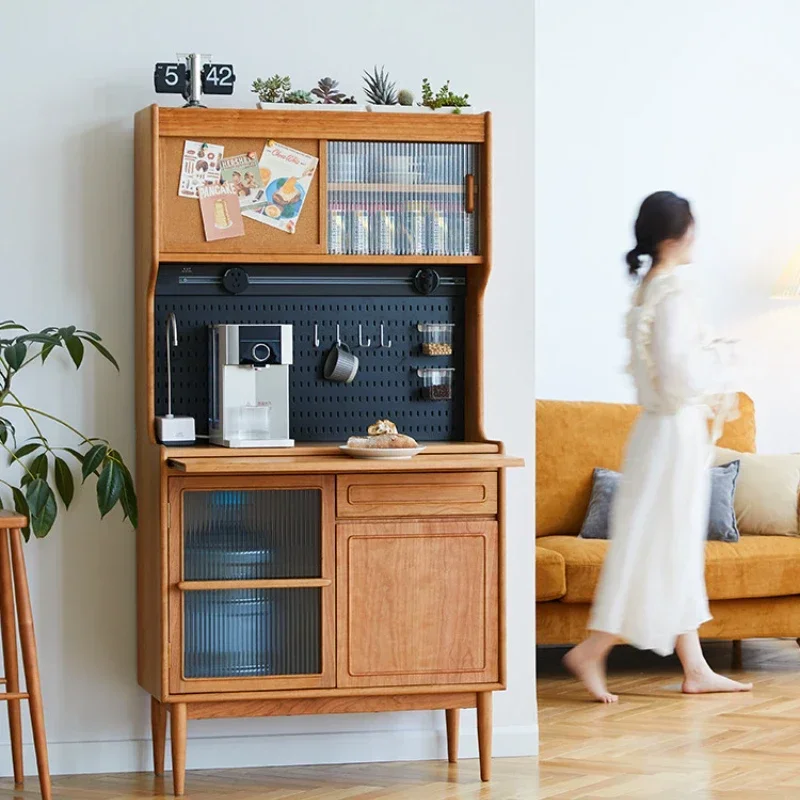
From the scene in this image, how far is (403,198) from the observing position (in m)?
3.81

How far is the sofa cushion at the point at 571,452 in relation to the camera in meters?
5.44

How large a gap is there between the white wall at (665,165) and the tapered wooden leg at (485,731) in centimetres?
252

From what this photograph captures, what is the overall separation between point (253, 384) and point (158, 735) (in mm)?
975

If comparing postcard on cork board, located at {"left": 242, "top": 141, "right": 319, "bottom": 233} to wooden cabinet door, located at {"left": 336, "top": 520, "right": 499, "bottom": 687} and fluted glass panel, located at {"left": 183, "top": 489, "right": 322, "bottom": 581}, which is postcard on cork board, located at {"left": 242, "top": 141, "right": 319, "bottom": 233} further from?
wooden cabinet door, located at {"left": 336, "top": 520, "right": 499, "bottom": 687}

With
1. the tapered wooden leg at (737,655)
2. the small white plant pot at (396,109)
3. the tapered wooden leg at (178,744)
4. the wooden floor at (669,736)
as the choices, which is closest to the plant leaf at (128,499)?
the tapered wooden leg at (178,744)

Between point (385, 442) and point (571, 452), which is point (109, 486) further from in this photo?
point (571, 452)

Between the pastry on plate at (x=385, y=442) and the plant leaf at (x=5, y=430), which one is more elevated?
the plant leaf at (x=5, y=430)

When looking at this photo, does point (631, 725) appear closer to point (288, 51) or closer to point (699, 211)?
point (288, 51)

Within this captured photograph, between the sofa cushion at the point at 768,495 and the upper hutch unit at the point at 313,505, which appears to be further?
the sofa cushion at the point at 768,495

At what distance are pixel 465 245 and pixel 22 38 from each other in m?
1.31

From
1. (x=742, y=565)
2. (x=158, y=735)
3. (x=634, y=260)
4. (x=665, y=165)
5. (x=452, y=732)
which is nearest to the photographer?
(x=158, y=735)

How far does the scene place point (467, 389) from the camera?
4047mm

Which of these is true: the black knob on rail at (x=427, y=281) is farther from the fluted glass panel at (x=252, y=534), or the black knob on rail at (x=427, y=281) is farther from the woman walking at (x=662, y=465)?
the fluted glass panel at (x=252, y=534)

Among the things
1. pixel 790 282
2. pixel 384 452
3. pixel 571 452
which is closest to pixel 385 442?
pixel 384 452
